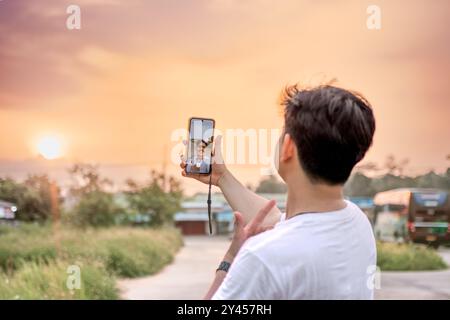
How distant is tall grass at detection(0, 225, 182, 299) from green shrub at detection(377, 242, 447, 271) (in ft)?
13.5

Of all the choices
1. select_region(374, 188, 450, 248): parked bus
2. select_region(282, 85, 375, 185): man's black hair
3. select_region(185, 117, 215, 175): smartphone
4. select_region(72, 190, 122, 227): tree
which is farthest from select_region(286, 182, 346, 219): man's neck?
select_region(72, 190, 122, 227): tree

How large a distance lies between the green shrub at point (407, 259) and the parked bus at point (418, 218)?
2283mm

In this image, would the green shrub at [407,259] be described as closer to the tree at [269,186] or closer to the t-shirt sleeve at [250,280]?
the tree at [269,186]

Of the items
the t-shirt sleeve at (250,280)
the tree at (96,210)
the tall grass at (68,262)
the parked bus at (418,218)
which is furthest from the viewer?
the tree at (96,210)

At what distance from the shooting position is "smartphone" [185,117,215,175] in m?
1.36

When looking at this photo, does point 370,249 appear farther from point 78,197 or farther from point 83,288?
point 78,197

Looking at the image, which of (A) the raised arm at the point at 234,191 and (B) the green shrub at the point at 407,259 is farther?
(B) the green shrub at the point at 407,259

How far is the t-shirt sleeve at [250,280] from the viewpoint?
37.9 inches

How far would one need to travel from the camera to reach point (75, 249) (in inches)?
394

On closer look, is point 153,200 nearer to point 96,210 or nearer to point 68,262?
point 96,210

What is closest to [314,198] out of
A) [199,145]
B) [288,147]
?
[288,147]

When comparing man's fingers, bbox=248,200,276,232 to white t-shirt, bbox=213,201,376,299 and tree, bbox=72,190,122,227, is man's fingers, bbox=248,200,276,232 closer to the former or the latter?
white t-shirt, bbox=213,201,376,299

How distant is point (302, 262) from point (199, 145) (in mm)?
469

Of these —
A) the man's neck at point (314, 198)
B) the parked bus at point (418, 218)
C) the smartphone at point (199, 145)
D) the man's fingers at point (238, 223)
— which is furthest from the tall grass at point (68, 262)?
the man's neck at point (314, 198)
